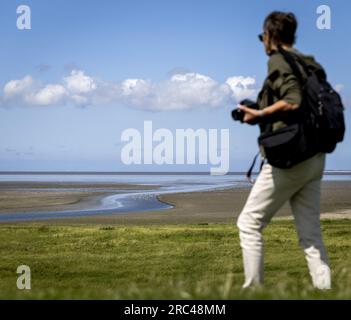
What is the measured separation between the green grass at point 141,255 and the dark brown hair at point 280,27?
258 inches

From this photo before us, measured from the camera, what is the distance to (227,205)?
176ft

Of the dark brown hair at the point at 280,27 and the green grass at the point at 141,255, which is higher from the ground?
the dark brown hair at the point at 280,27

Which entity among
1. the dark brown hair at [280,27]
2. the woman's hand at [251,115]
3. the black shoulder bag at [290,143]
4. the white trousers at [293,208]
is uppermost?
the dark brown hair at [280,27]

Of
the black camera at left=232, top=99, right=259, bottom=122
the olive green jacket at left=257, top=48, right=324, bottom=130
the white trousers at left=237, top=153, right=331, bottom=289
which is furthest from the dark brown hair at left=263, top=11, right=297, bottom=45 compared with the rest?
the white trousers at left=237, top=153, right=331, bottom=289

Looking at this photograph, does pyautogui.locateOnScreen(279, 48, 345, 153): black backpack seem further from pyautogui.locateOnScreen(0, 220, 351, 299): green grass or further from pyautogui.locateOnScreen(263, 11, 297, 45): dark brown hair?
pyautogui.locateOnScreen(0, 220, 351, 299): green grass

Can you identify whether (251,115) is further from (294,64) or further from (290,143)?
(294,64)

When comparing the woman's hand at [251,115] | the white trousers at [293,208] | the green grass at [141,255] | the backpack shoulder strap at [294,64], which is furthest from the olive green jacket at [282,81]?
the green grass at [141,255]

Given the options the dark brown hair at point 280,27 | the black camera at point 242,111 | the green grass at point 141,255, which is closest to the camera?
the dark brown hair at point 280,27

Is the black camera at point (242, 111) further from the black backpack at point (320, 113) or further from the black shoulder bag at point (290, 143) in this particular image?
the black backpack at point (320, 113)

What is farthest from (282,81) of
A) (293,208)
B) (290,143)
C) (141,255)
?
(141,255)

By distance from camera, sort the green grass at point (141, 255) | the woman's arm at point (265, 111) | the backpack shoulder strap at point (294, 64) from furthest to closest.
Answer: the green grass at point (141, 255), the backpack shoulder strap at point (294, 64), the woman's arm at point (265, 111)

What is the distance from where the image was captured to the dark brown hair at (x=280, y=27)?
573cm

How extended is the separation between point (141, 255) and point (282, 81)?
16148 millimetres
